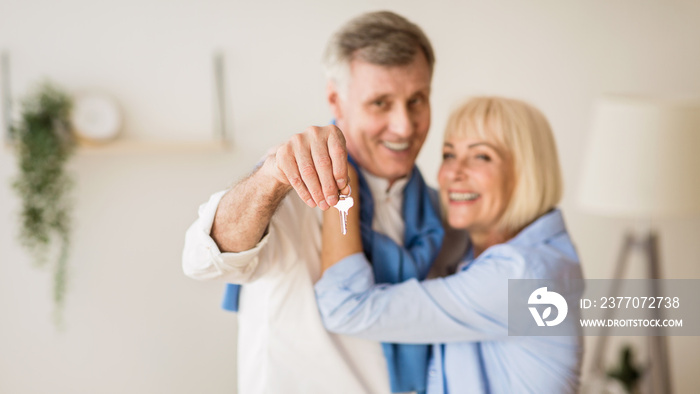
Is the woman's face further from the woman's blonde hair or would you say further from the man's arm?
the man's arm

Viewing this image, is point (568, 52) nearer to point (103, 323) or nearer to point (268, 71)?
point (268, 71)

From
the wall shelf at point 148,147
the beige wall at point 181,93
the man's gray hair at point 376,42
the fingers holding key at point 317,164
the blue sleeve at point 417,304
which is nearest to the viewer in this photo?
the fingers holding key at point 317,164

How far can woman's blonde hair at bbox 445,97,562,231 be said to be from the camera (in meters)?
1.56

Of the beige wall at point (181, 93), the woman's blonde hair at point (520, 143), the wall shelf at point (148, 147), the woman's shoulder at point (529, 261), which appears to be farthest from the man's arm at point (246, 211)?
the beige wall at point (181, 93)

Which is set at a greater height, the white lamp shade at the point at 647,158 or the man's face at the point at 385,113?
the man's face at the point at 385,113

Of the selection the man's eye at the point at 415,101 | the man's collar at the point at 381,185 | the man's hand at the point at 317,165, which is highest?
the man's eye at the point at 415,101

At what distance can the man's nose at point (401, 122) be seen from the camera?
4.74 feet

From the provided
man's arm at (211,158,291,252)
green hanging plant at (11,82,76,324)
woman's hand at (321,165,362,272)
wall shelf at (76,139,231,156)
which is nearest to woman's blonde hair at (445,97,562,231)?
woman's hand at (321,165,362,272)

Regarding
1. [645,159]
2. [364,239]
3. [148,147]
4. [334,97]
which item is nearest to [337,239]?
[364,239]

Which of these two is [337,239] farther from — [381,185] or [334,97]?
[334,97]

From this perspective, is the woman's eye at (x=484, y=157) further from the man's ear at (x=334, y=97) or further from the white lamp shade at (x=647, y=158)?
the white lamp shade at (x=647, y=158)

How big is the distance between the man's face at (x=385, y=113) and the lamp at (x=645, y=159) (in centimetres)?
133

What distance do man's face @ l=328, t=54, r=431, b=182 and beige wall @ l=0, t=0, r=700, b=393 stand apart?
1434 millimetres

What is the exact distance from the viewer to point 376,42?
1.42 meters
